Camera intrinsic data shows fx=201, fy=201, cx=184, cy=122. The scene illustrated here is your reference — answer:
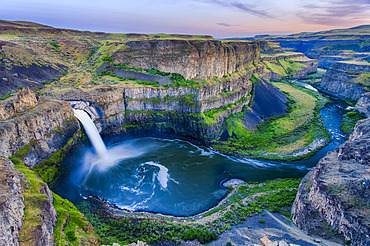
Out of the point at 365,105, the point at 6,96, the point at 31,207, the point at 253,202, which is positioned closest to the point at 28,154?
the point at 31,207

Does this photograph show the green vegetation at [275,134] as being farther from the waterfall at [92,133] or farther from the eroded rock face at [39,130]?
the eroded rock face at [39,130]

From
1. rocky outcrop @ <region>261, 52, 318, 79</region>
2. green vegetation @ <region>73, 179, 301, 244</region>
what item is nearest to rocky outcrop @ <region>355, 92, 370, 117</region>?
rocky outcrop @ <region>261, 52, 318, 79</region>

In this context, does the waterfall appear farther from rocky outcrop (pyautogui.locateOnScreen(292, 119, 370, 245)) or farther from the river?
rocky outcrop (pyautogui.locateOnScreen(292, 119, 370, 245))

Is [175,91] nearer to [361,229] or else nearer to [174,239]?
[174,239]

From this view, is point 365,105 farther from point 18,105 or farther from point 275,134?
point 18,105

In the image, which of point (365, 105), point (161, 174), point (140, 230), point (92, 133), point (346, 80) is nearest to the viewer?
point (140, 230)

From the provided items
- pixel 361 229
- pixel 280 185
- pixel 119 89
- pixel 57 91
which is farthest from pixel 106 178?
pixel 361 229
